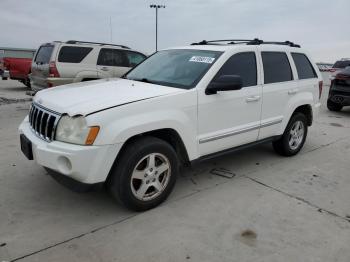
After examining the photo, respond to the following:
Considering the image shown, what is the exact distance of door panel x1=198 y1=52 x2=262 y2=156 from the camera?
3.91 meters

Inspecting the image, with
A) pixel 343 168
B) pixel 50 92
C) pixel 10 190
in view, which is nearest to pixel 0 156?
pixel 10 190

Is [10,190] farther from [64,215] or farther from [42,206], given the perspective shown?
[64,215]

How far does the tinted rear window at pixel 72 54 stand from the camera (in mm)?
9094

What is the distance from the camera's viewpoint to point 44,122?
11.3ft

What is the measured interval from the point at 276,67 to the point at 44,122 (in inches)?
126

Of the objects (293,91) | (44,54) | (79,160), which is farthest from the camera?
(44,54)

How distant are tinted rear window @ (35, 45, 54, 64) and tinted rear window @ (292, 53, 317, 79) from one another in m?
6.40

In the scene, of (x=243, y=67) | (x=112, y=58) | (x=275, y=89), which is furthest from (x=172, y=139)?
(x=112, y=58)

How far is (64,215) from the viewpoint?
3.47 metres

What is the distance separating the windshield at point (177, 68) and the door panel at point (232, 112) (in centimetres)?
20

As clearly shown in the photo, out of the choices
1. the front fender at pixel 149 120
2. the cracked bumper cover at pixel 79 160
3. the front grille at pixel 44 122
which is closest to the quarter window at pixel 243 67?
the front fender at pixel 149 120

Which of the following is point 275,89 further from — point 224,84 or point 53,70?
point 53,70

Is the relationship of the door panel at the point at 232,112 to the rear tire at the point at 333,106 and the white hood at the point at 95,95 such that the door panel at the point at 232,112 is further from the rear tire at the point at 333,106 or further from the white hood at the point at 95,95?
the rear tire at the point at 333,106

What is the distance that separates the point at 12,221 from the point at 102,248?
3.34 ft
